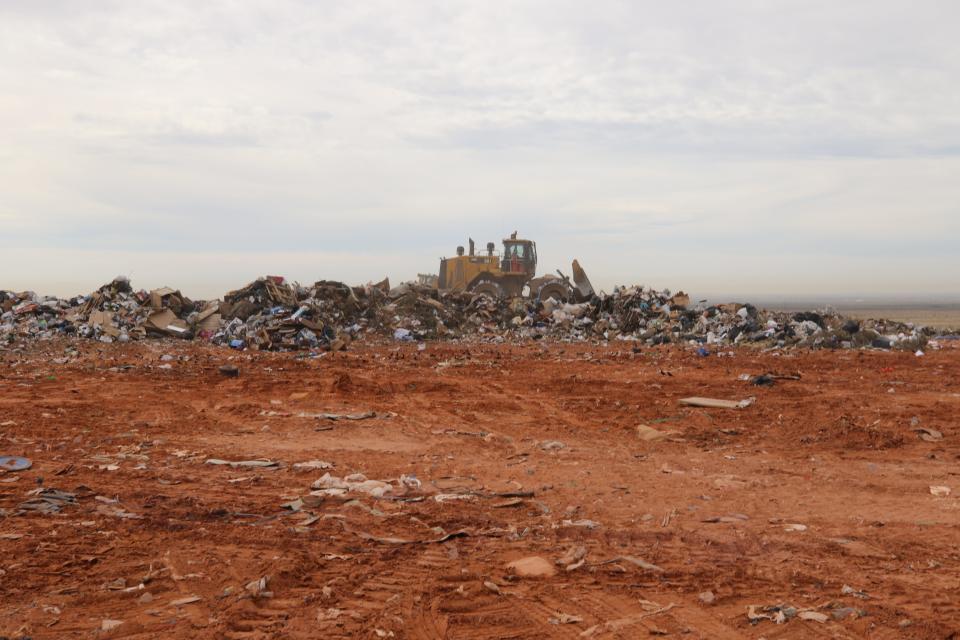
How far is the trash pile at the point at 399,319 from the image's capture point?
16969 millimetres

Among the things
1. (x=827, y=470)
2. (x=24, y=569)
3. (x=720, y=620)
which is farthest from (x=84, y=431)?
(x=827, y=470)

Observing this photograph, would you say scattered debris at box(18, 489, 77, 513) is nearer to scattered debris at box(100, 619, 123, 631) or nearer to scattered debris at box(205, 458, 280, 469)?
scattered debris at box(205, 458, 280, 469)

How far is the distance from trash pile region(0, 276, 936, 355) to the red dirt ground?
627 centimetres

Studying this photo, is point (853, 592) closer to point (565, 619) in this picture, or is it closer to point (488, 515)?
point (565, 619)

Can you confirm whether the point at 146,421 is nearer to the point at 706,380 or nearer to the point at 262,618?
the point at 262,618

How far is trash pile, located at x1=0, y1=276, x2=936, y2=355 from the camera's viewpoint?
17.0 meters

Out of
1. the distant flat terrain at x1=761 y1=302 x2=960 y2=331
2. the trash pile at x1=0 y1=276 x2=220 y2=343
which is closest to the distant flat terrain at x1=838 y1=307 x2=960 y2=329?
the distant flat terrain at x1=761 y1=302 x2=960 y2=331

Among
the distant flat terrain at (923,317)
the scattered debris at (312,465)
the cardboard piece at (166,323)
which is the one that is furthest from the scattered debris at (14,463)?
the distant flat terrain at (923,317)

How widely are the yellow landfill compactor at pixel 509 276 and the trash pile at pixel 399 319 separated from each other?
1819mm

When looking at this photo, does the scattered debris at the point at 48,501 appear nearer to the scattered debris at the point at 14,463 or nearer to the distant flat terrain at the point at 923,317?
the scattered debris at the point at 14,463

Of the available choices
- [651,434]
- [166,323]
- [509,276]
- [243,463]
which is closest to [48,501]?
[243,463]

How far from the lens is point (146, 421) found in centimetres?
864

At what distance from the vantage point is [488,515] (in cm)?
511

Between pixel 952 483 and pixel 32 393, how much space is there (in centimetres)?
1130
